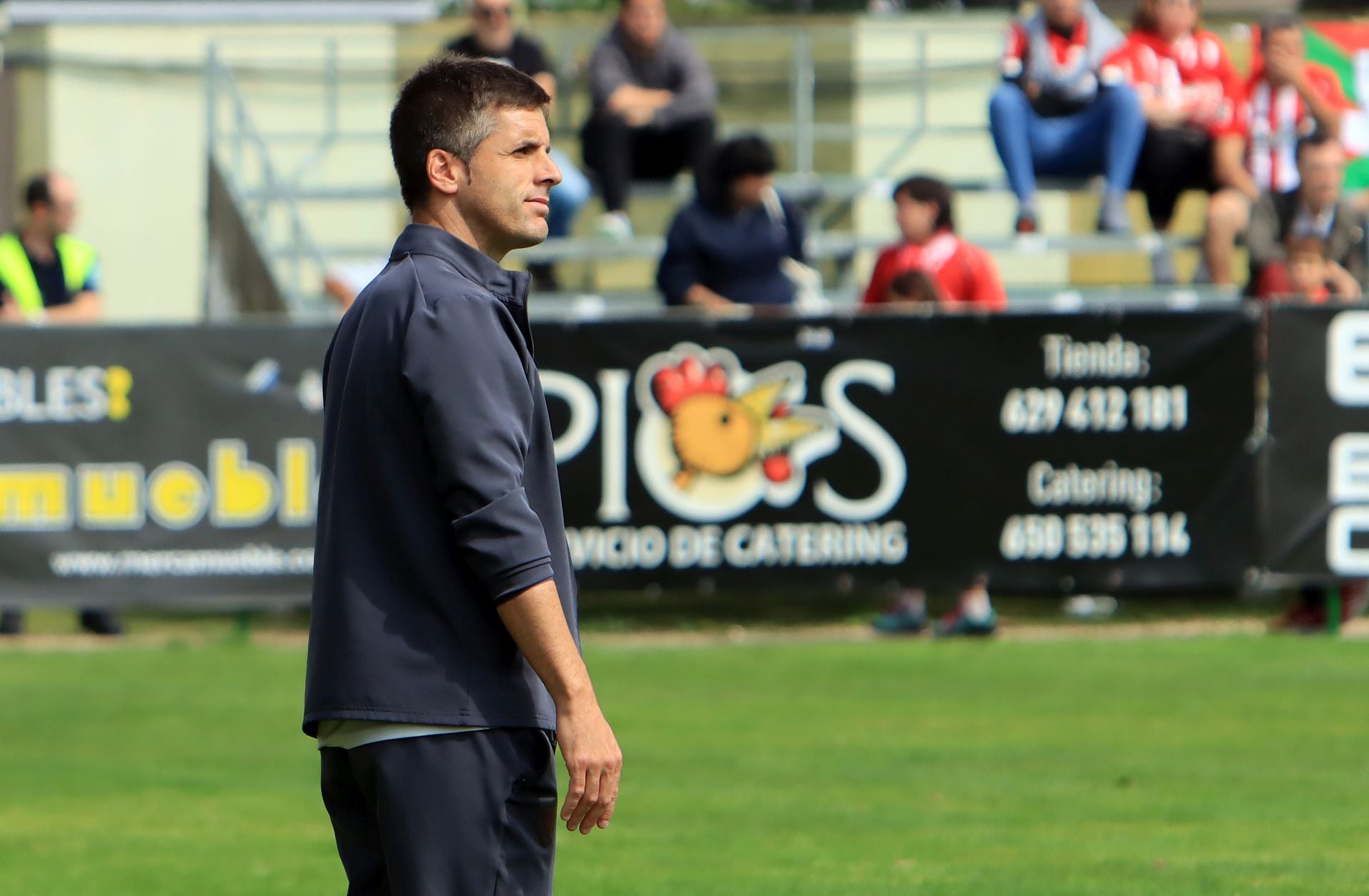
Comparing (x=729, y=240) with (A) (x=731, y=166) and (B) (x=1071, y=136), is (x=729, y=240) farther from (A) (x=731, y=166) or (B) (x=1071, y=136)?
(B) (x=1071, y=136)

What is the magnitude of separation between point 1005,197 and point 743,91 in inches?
107

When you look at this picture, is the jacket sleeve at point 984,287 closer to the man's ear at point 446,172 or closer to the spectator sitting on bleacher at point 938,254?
the spectator sitting on bleacher at point 938,254

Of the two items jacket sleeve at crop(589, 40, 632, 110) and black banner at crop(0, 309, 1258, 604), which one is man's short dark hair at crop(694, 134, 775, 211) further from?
jacket sleeve at crop(589, 40, 632, 110)

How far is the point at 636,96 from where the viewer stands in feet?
47.3

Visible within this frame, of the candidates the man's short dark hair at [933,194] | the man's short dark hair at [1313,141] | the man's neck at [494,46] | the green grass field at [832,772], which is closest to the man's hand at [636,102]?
the man's neck at [494,46]

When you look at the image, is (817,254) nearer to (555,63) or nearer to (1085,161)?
(1085,161)

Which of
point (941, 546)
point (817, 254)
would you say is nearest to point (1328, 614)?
point (941, 546)

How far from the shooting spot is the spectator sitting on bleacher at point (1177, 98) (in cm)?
1434

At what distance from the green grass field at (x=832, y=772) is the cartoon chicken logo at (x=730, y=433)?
903mm

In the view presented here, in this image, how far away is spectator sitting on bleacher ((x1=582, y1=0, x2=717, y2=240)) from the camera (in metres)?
14.4

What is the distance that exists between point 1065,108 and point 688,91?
2.67 meters

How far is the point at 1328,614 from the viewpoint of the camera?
11648mm

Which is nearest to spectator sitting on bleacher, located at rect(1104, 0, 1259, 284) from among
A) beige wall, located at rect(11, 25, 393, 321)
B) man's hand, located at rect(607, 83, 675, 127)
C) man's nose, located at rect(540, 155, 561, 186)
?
man's hand, located at rect(607, 83, 675, 127)

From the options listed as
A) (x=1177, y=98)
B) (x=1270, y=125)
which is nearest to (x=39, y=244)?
(x=1177, y=98)
